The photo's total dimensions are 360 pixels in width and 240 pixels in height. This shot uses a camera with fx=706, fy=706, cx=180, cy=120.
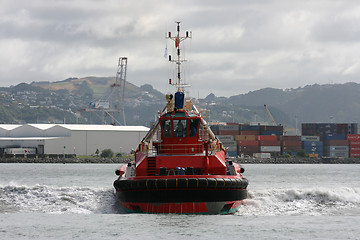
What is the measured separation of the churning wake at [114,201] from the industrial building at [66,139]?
10550 centimetres

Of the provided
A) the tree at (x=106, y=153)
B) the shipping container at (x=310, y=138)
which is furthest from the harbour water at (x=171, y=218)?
the shipping container at (x=310, y=138)

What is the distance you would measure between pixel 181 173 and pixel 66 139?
114 metres

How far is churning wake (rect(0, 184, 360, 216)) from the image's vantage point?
99.2 ft

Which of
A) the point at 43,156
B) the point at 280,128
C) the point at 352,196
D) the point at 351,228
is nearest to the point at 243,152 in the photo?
the point at 280,128

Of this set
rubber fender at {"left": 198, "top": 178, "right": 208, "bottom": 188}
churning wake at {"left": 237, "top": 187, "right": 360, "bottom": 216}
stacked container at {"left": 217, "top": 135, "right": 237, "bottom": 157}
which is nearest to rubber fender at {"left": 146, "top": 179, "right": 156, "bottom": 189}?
rubber fender at {"left": 198, "top": 178, "right": 208, "bottom": 188}

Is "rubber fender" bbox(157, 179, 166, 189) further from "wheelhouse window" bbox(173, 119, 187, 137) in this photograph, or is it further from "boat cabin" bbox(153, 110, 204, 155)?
"wheelhouse window" bbox(173, 119, 187, 137)

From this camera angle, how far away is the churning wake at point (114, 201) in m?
30.2

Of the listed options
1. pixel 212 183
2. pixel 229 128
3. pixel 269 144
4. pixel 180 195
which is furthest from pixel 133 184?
pixel 229 128

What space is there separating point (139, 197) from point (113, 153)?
379ft

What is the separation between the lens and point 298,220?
26.3m

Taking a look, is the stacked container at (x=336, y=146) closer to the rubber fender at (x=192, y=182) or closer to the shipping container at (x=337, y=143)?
the shipping container at (x=337, y=143)

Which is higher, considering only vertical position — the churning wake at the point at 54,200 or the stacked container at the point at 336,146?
the stacked container at the point at 336,146

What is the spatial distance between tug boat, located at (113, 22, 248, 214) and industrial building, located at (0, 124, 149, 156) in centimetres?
10788

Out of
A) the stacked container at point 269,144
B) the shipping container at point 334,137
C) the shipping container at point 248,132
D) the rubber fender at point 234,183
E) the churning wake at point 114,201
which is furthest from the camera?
the shipping container at point 334,137
